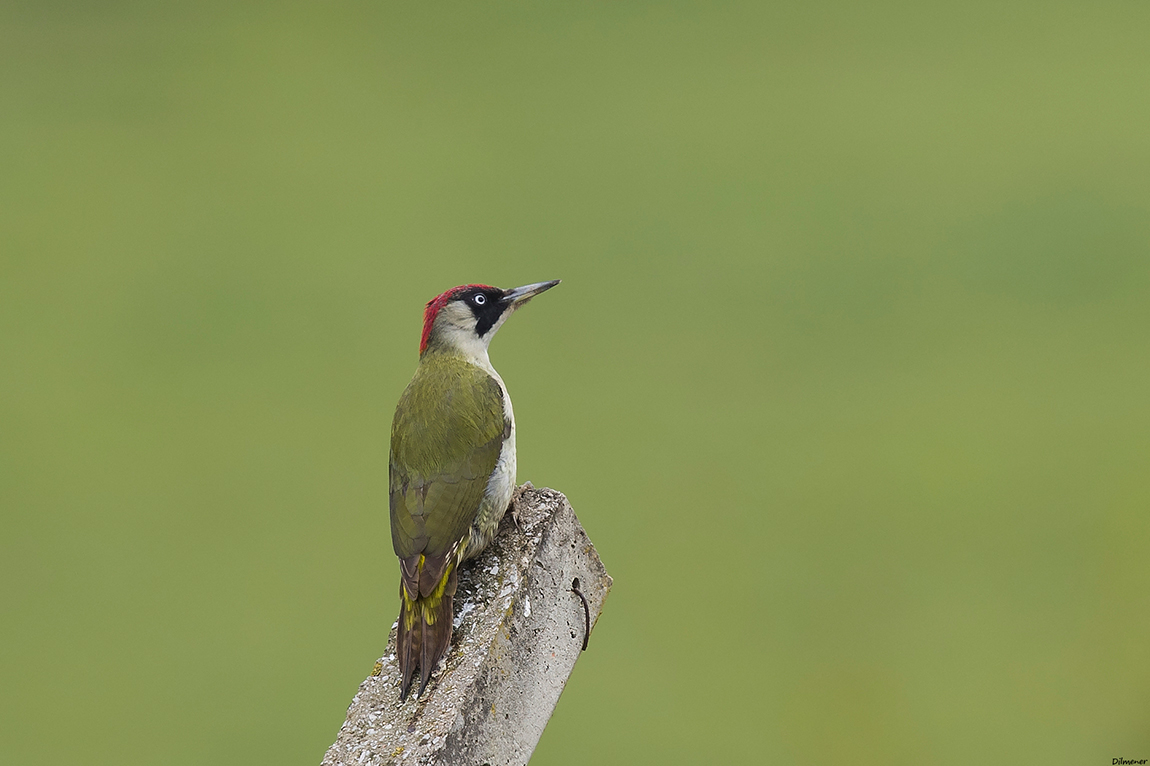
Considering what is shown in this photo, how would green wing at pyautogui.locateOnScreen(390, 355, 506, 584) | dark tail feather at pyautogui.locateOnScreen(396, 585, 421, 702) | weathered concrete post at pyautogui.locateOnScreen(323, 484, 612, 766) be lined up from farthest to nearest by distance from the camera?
→ green wing at pyautogui.locateOnScreen(390, 355, 506, 584) → dark tail feather at pyautogui.locateOnScreen(396, 585, 421, 702) → weathered concrete post at pyautogui.locateOnScreen(323, 484, 612, 766)

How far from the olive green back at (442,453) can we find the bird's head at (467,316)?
0.09 metres

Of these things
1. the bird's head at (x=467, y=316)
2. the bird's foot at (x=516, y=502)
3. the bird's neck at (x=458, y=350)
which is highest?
the bird's head at (x=467, y=316)

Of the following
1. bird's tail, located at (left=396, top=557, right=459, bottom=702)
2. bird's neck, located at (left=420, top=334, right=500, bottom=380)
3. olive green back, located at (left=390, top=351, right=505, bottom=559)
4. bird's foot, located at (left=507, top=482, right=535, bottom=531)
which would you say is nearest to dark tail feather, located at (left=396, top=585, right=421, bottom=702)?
bird's tail, located at (left=396, top=557, right=459, bottom=702)

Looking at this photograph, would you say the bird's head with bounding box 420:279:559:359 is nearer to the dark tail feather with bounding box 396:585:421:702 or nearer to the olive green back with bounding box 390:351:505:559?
the olive green back with bounding box 390:351:505:559

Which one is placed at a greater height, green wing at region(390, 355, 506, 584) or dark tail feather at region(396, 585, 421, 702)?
green wing at region(390, 355, 506, 584)

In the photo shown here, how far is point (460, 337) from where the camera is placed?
1915 millimetres

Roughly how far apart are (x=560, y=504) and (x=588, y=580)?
129mm

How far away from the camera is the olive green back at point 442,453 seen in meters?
1.50

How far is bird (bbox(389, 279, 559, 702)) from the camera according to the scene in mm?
1334

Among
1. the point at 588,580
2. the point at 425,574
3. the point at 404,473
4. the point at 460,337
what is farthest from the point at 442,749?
the point at 460,337

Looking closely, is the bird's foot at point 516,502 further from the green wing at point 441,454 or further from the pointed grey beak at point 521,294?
the pointed grey beak at point 521,294

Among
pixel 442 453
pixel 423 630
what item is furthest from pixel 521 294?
pixel 423 630

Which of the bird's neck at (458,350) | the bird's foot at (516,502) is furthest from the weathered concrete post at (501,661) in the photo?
the bird's neck at (458,350)

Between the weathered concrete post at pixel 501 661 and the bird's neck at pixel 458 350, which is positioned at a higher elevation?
the bird's neck at pixel 458 350
